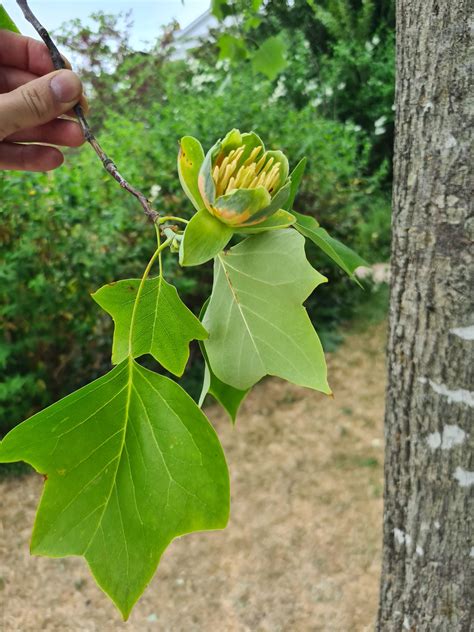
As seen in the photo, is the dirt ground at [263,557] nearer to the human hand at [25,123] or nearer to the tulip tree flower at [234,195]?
the human hand at [25,123]

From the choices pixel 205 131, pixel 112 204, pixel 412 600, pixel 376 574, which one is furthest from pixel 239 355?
pixel 205 131

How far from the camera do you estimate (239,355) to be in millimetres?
498

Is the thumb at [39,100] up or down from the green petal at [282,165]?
down

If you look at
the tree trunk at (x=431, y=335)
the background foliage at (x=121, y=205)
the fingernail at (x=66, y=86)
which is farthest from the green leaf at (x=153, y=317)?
the background foliage at (x=121, y=205)

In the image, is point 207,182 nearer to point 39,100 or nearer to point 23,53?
point 39,100

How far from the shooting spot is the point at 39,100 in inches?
28.5

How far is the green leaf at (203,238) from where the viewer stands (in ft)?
1.52

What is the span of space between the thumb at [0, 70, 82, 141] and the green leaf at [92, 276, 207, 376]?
0.98ft

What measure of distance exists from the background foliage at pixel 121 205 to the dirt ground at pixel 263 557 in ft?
2.01

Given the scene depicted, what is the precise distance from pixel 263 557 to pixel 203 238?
6.25 feet

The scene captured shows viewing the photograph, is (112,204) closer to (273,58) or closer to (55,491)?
(273,58)

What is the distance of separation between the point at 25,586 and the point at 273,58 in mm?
2105

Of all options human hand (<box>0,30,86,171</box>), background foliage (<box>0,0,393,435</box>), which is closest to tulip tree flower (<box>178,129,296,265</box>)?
human hand (<box>0,30,86,171</box>)

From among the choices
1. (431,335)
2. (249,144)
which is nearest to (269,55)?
(431,335)
